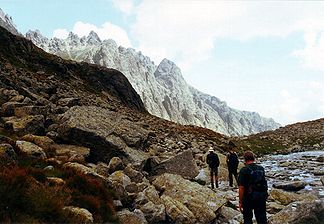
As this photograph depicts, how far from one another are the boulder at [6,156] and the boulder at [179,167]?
10.0 metres

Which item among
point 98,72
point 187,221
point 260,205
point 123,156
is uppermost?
point 98,72

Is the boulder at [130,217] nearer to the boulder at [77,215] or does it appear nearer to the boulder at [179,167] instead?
the boulder at [77,215]

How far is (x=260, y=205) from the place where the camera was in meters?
11.8

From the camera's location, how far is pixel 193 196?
15664 mm

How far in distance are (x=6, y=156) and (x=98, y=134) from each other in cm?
839

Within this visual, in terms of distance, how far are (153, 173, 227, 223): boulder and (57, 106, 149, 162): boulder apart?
441 centimetres

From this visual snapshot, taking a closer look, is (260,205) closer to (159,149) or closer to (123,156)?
(123,156)

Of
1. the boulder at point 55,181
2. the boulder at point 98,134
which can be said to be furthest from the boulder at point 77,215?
the boulder at point 98,134

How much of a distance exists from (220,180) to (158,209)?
13.2m

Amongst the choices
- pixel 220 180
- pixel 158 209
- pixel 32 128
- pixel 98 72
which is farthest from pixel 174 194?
pixel 98 72

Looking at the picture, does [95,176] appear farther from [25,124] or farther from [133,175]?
[25,124]

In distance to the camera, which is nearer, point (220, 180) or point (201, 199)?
point (201, 199)

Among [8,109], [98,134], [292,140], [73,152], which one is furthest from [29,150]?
A: [292,140]

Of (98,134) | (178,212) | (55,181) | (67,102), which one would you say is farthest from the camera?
(67,102)
